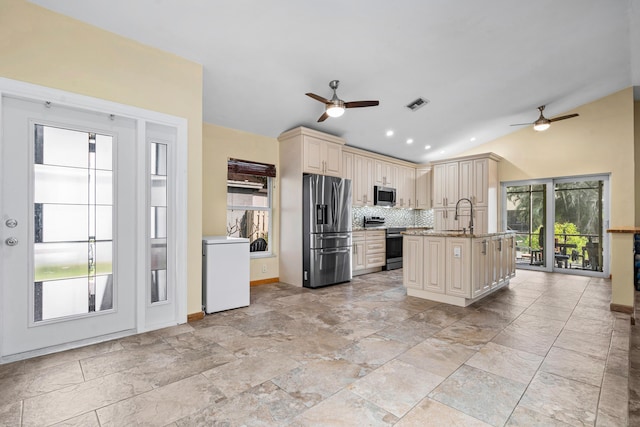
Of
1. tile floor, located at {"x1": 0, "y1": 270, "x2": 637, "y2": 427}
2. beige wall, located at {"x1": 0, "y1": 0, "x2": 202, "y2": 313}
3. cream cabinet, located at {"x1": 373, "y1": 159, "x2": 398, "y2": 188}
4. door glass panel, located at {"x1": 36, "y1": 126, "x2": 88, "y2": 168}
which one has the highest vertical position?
beige wall, located at {"x1": 0, "y1": 0, "x2": 202, "y2": 313}

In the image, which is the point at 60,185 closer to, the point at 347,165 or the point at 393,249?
the point at 347,165

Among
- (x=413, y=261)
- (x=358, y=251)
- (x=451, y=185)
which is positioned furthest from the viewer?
(x=451, y=185)

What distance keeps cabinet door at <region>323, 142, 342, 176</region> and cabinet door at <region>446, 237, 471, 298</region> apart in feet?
7.35

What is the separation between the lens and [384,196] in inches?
265

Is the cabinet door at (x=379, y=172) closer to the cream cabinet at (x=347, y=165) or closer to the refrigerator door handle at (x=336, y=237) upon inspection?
the cream cabinet at (x=347, y=165)

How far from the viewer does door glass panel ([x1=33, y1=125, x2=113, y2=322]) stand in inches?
99.7

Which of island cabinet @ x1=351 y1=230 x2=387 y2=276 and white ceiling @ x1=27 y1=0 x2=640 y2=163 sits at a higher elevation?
white ceiling @ x1=27 y1=0 x2=640 y2=163

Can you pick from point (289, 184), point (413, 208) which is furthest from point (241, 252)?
point (413, 208)

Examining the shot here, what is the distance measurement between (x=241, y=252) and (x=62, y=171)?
1.92 m

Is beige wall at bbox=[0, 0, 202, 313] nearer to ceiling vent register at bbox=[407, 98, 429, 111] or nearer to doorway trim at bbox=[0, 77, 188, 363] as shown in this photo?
doorway trim at bbox=[0, 77, 188, 363]

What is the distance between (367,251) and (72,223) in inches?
182

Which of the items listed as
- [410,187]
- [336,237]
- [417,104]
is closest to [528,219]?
[410,187]

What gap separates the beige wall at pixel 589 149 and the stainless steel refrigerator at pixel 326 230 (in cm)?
433

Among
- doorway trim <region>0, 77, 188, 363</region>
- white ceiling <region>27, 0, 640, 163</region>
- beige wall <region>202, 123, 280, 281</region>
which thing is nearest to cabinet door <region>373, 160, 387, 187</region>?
white ceiling <region>27, 0, 640, 163</region>
